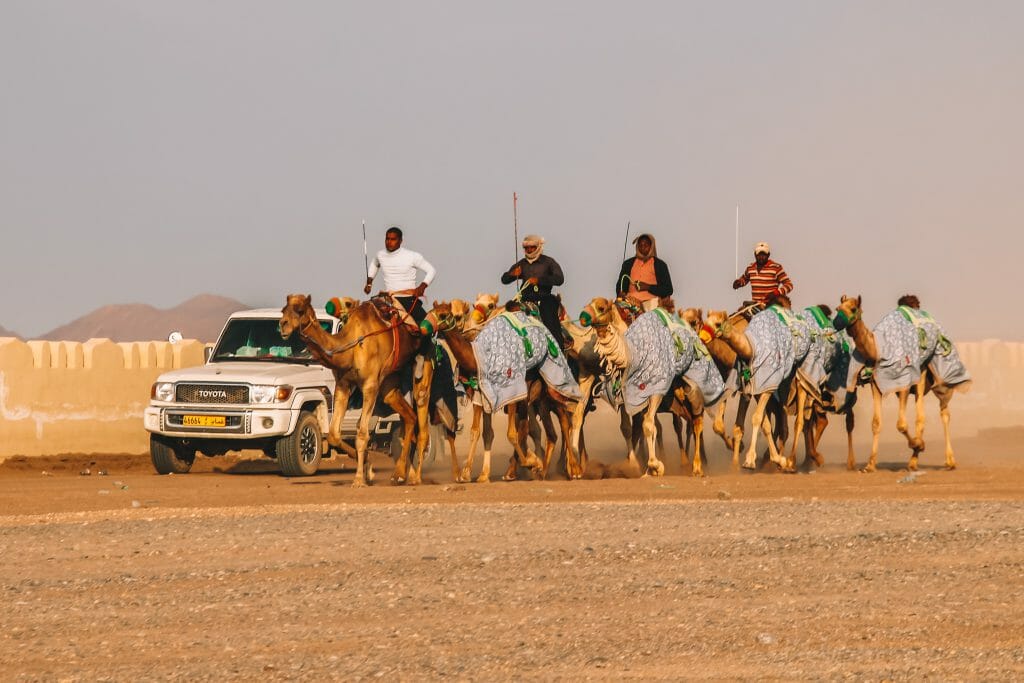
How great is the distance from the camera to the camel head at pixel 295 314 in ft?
66.9

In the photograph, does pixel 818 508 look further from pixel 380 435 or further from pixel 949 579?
pixel 380 435

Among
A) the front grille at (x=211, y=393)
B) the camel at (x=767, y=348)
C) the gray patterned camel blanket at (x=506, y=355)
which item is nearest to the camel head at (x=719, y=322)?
the camel at (x=767, y=348)

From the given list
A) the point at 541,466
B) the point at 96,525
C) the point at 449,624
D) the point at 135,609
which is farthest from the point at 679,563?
the point at 541,466

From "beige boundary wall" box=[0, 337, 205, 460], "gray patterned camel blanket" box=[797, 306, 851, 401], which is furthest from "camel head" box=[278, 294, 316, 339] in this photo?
"beige boundary wall" box=[0, 337, 205, 460]

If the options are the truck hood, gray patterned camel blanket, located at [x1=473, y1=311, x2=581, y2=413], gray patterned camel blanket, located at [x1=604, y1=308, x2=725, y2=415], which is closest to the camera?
gray patterned camel blanket, located at [x1=473, y1=311, x2=581, y2=413]

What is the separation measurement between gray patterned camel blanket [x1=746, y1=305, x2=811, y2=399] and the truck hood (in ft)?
16.7

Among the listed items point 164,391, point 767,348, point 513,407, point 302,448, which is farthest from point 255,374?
point 767,348

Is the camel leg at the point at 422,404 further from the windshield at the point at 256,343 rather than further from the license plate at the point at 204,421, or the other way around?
the windshield at the point at 256,343

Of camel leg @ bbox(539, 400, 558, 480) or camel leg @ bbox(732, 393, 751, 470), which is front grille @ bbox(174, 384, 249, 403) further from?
camel leg @ bbox(732, 393, 751, 470)

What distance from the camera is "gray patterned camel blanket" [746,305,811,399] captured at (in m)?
23.3

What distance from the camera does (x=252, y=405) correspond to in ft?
76.2

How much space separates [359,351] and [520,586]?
29.0 feet

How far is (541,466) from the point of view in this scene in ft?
73.5

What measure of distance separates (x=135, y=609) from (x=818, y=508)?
6.88 meters
